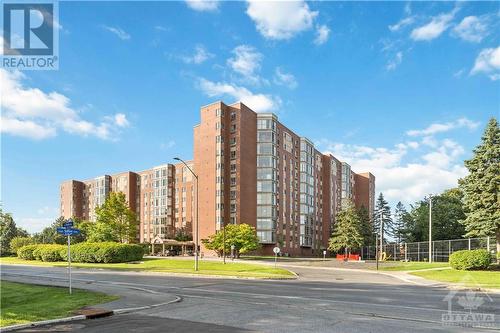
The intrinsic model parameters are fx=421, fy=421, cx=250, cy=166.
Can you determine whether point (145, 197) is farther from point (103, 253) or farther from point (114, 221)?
point (103, 253)

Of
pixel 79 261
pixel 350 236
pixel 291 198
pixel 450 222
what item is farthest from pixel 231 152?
pixel 450 222

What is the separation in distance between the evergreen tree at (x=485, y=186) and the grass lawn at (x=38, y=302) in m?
40.5

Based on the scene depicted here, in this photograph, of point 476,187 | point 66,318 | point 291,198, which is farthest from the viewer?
point 291,198

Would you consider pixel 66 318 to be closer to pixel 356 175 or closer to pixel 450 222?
pixel 450 222

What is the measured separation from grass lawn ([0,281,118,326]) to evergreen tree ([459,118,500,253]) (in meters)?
40.5

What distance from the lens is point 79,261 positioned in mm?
56031

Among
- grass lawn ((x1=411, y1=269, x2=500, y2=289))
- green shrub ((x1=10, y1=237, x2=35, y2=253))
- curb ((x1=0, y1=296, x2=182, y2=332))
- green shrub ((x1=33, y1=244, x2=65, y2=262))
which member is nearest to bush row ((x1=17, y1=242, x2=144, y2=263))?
green shrub ((x1=33, y1=244, x2=65, y2=262))

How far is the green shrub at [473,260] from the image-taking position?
1516 inches

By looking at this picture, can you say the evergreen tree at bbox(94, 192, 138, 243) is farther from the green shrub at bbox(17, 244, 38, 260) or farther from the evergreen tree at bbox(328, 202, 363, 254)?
the evergreen tree at bbox(328, 202, 363, 254)

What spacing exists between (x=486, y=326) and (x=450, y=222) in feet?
284

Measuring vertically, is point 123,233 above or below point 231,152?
below

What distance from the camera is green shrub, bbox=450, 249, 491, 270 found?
126 ft

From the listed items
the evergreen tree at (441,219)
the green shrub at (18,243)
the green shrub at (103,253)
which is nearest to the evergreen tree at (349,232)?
the evergreen tree at (441,219)

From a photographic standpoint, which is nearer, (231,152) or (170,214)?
(231,152)
